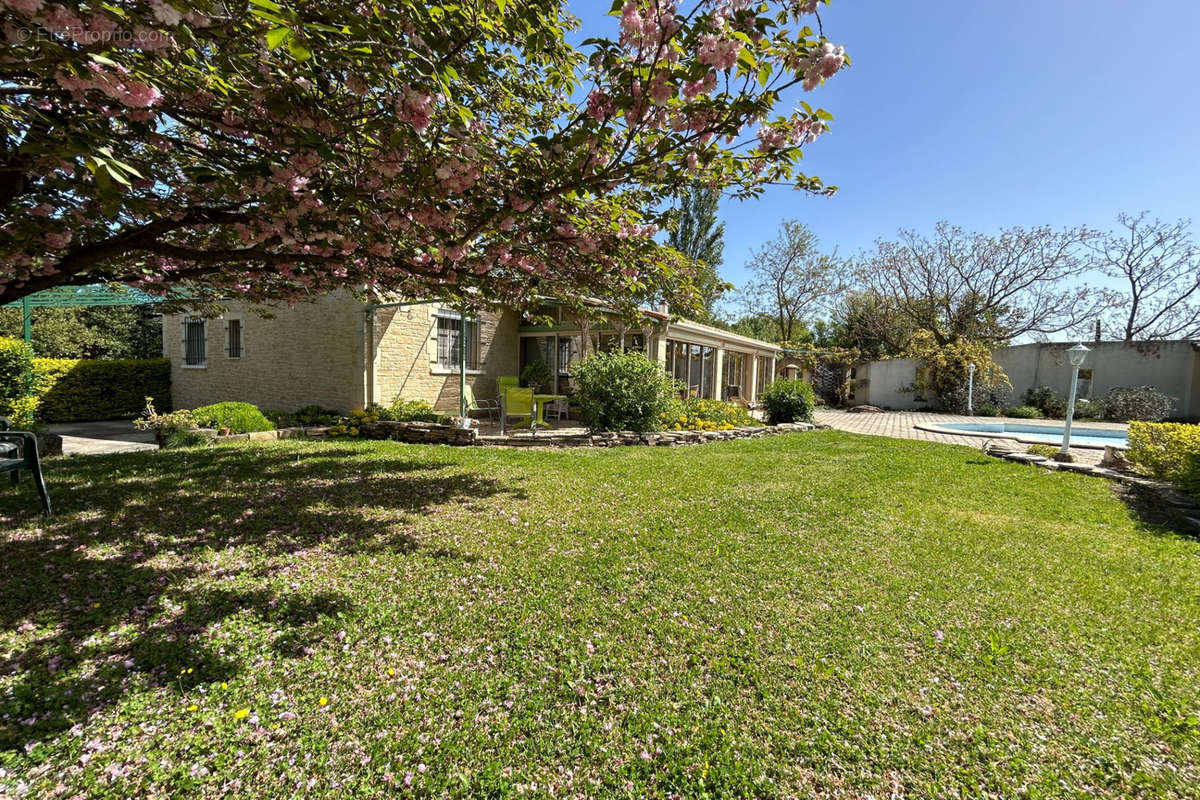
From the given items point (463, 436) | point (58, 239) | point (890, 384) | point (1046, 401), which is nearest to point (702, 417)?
point (463, 436)

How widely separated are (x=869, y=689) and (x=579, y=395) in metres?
7.92

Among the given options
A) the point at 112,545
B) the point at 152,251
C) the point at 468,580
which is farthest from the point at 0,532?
the point at 468,580

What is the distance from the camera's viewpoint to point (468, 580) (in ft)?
11.1

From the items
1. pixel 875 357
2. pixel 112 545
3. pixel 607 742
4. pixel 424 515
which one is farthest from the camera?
pixel 875 357

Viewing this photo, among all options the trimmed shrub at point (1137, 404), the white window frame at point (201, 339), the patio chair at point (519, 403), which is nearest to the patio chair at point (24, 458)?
the patio chair at point (519, 403)

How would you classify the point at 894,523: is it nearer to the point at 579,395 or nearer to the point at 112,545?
the point at 579,395

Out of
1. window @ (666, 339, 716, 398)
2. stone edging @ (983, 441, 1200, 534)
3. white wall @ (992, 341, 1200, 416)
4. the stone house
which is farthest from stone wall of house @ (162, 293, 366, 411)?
white wall @ (992, 341, 1200, 416)

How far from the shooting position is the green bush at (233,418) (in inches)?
346

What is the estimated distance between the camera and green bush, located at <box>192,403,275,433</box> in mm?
8781

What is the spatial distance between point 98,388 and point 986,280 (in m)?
35.8

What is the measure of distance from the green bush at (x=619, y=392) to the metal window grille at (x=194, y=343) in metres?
11.4

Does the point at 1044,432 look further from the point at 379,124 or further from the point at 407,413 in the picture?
the point at 379,124

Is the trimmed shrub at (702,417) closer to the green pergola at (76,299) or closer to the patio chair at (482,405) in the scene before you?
the patio chair at (482,405)

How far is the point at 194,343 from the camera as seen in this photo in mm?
13547
